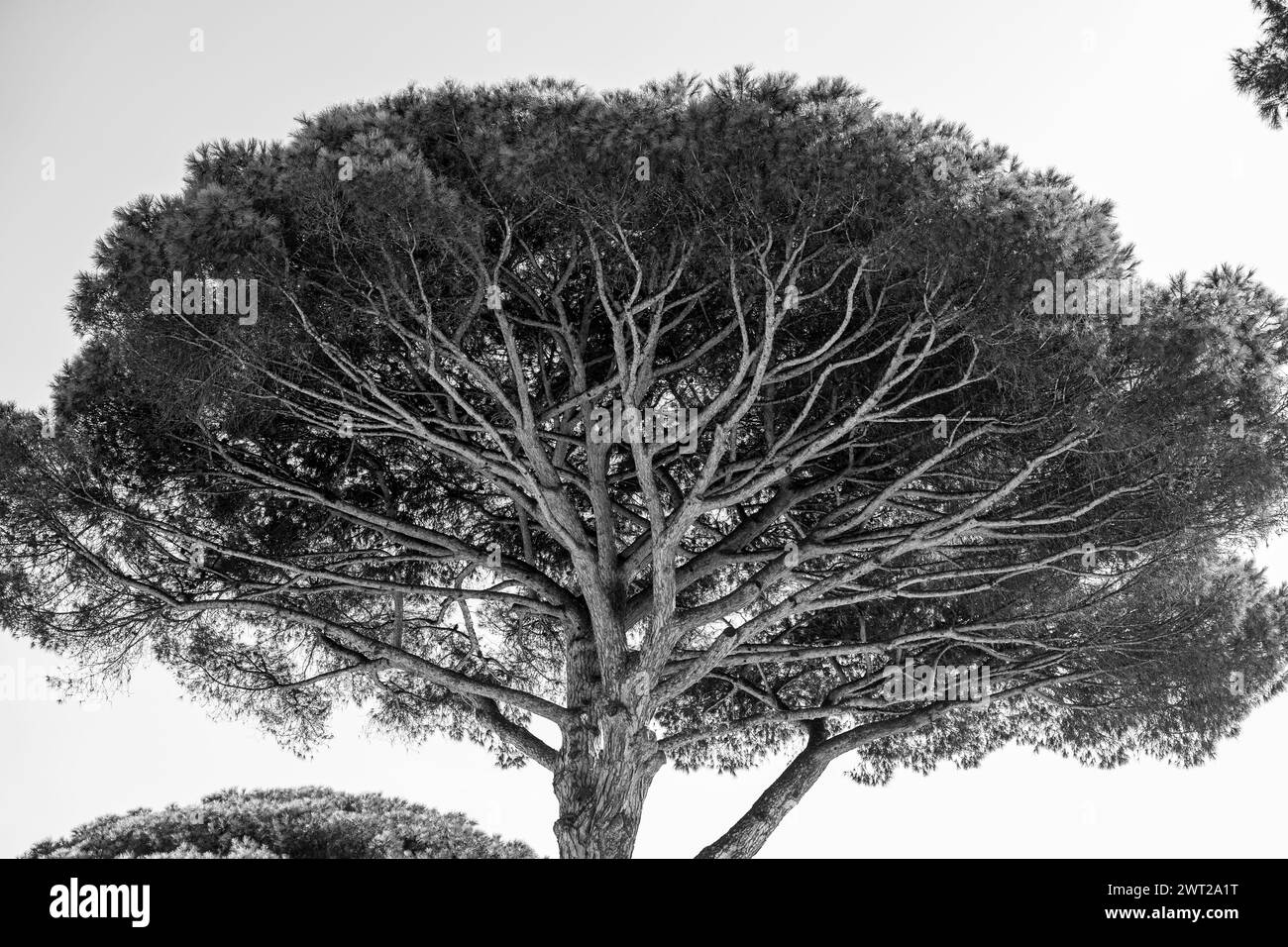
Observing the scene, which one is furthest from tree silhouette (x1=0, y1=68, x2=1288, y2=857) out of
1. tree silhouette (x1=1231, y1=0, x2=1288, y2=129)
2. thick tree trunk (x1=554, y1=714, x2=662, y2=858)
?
tree silhouette (x1=1231, y1=0, x2=1288, y2=129)

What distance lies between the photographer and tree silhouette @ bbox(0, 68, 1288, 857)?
25.9ft

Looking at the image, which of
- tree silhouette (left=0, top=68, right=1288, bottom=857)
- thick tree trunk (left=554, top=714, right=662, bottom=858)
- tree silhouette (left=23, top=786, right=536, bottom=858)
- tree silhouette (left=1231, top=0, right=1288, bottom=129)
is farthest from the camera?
tree silhouette (left=23, top=786, right=536, bottom=858)

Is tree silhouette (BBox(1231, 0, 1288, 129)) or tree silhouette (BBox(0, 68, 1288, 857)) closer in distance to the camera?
tree silhouette (BBox(1231, 0, 1288, 129))

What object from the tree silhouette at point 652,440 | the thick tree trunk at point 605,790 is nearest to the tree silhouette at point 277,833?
the tree silhouette at point 652,440

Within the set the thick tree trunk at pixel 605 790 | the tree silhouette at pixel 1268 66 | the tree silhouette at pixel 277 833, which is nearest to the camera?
the tree silhouette at pixel 1268 66

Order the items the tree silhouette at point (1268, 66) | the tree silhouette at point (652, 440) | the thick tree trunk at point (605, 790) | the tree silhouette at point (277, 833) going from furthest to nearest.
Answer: the tree silhouette at point (277, 833), the thick tree trunk at point (605, 790), the tree silhouette at point (652, 440), the tree silhouette at point (1268, 66)

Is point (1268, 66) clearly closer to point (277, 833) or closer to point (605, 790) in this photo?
point (605, 790)

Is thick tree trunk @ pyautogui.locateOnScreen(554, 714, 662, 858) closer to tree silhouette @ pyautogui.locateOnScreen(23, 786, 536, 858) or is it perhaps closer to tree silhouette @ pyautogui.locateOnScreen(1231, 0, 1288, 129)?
tree silhouette @ pyautogui.locateOnScreen(23, 786, 536, 858)

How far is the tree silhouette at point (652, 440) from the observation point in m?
7.89

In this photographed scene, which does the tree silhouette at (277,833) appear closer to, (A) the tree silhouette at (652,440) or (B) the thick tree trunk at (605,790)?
(A) the tree silhouette at (652,440)

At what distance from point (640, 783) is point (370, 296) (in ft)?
12.7

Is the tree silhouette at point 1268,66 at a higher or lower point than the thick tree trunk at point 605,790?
higher

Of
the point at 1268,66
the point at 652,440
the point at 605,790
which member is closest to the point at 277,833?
the point at 605,790

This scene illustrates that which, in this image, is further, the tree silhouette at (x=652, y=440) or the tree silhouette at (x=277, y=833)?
the tree silhouette at (x=277, y=833)
